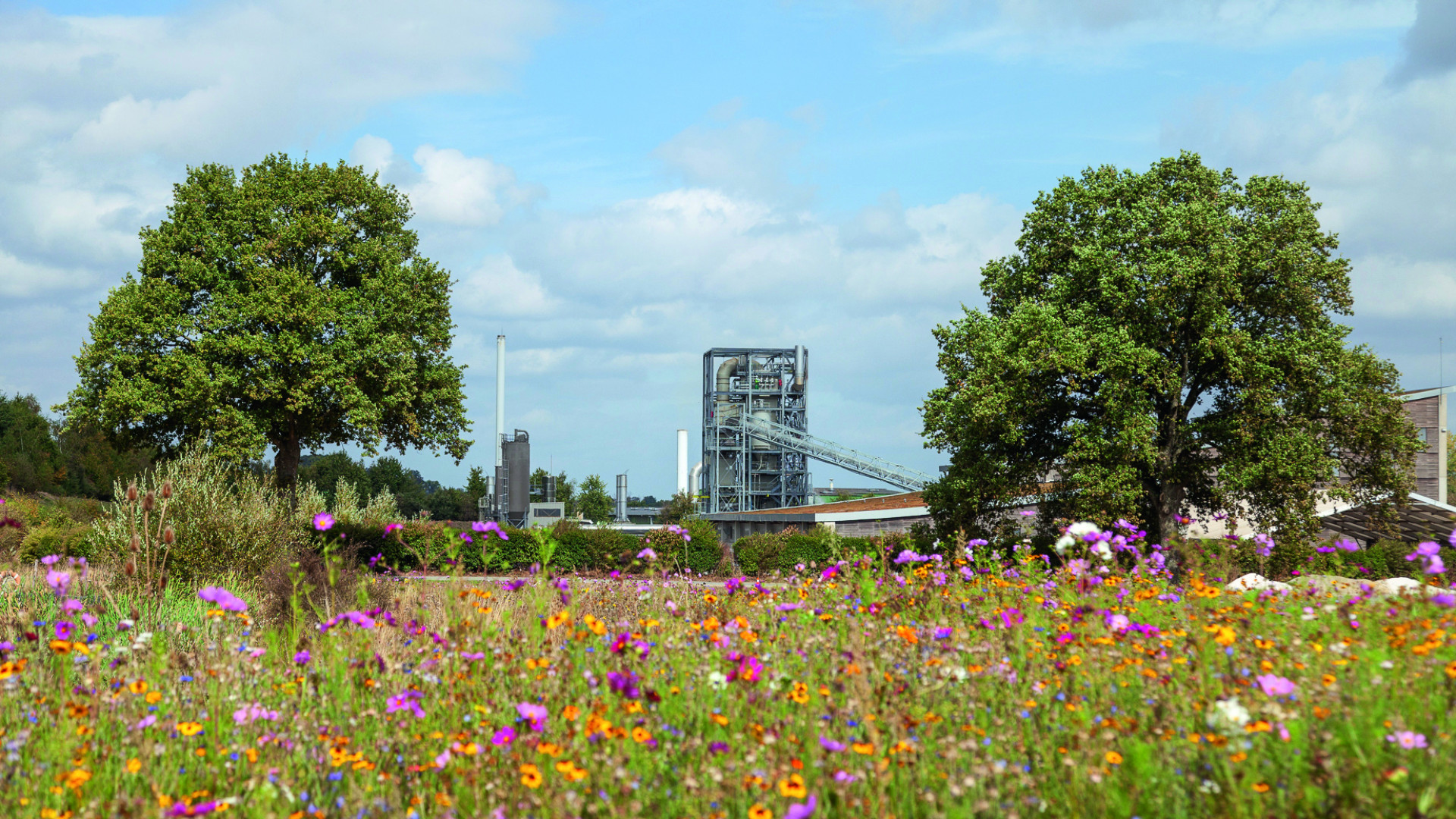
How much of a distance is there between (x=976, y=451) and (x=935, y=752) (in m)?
18.7

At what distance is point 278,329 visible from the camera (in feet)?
87.9

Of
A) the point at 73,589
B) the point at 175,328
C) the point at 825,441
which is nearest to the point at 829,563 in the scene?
the point at 73,589

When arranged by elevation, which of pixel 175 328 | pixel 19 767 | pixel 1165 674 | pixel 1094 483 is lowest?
pixel 19 767

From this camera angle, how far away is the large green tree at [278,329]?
25.6 m

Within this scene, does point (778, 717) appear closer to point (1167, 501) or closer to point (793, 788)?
point (793, 788)

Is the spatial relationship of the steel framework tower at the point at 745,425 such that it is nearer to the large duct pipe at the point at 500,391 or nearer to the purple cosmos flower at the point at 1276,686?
the large duct pipe at the point at 500,391

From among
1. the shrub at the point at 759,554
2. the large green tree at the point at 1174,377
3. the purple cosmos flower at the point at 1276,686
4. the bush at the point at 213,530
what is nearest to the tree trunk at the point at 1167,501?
the large green tree at the point at 1174,377

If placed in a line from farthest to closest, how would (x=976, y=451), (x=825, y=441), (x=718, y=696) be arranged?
(x=825, y=441)
(x=976, y=451)
(x=718, y=696)

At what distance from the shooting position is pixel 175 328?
26.1 metres

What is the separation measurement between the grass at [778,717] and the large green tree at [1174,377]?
541 inches

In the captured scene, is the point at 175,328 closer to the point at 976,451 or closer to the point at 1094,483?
the point at 976,451

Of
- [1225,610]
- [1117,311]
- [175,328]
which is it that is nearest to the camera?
[1225,610]

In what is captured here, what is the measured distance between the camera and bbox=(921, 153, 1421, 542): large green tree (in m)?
19.0

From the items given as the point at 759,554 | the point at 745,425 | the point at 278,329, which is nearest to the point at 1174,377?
the point at 759,554
